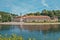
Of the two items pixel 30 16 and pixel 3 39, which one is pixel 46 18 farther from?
pixel 3 39

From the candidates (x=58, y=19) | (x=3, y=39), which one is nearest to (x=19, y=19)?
(x=58, y=19)

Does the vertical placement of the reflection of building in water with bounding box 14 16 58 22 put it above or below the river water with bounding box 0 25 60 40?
above

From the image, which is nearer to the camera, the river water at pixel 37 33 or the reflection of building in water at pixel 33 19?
the river water at pixel 37 33

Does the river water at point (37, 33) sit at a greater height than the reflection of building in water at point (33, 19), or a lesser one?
lesser

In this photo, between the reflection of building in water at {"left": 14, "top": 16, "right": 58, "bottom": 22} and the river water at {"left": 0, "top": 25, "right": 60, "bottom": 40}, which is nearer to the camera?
the river water at {"left": 0, "top": 25, "right": 60, "bottom": 40}

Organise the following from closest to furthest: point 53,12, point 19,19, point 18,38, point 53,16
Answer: point 18,38 → point 53,12 → point 53,16 → point 19,19

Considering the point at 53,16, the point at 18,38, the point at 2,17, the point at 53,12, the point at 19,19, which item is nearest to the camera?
the point at 18,38

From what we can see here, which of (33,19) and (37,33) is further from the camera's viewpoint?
(33,19)

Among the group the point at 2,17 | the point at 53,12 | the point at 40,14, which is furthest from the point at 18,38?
the point at 40,14

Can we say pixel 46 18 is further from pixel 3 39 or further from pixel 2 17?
pixel 3 39

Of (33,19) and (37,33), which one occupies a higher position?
(33,19)

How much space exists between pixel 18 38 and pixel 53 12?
70.4 feet

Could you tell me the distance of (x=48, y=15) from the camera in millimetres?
26516

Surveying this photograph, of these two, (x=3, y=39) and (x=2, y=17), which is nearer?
(x=3, y=39)
